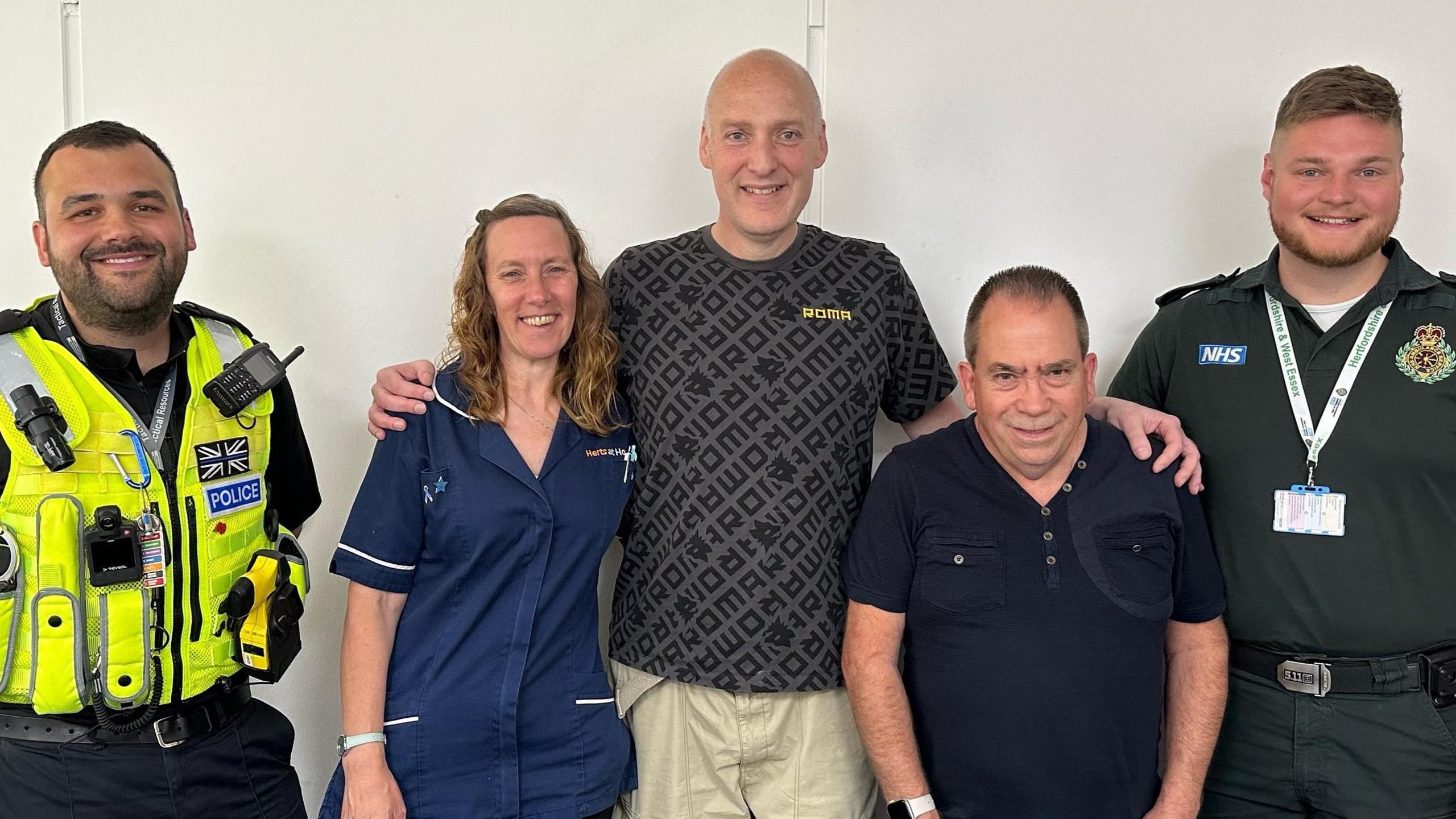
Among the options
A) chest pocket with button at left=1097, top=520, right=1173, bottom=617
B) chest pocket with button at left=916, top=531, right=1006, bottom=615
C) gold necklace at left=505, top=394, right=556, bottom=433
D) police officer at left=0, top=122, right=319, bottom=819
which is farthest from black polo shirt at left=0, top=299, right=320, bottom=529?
chest pocket with button at left=1097, top=520, right=1173, bottom=617

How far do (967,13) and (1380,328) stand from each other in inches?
50.0

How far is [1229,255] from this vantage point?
9.68ft

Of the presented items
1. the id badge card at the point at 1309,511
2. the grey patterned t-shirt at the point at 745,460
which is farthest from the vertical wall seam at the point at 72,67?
the id badge card at the point at 1309,511

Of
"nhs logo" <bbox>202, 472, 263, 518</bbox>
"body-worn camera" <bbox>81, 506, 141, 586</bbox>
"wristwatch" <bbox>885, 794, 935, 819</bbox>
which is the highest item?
"nhs logo" <bbox>202, 472, 263, 518</bbox>

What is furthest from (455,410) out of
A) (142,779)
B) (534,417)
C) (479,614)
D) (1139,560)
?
(1139,560)

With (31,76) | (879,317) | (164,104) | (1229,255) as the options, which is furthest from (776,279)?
(31,76)

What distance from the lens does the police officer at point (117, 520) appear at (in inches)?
76.2

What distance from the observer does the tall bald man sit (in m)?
2.25

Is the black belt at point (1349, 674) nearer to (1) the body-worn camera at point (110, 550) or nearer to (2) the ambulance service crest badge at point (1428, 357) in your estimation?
(2) the ambulance service crest badge at point (1428, 357)

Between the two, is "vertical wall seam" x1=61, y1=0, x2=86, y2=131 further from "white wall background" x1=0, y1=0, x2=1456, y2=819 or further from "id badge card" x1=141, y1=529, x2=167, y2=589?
"id badge card" x1=141, y1=529, x2=167, y2=589

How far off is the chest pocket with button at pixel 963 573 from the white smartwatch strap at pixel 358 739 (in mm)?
1042

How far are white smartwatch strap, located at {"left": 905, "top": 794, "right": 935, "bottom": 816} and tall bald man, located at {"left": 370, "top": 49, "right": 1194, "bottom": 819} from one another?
27 centimetres

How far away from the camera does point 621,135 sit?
9.30ft

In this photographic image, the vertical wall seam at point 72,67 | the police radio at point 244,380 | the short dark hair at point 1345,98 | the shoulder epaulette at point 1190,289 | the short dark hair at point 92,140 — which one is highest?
the vertical wall seam at point 72,67
